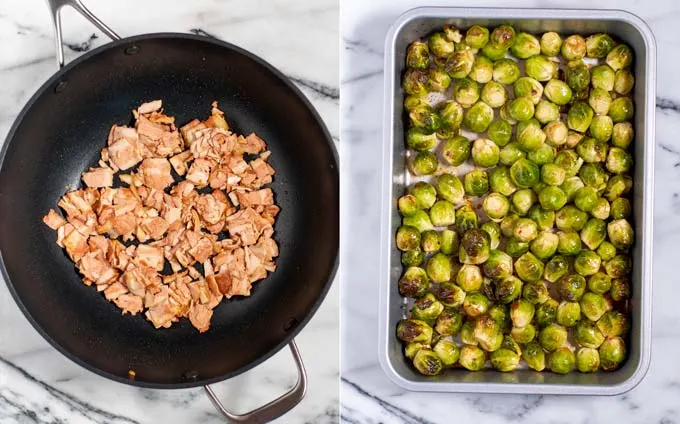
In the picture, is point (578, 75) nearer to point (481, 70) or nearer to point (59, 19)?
point (481, 70)

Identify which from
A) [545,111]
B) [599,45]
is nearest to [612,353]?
[545,111]

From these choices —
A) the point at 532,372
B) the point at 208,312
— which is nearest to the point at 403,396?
the point at 532,372

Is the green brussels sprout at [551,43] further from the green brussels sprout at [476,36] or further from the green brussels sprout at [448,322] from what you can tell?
the green brussels sprout at [448,322]

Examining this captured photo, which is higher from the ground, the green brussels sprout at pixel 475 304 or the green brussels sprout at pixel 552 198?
the green brussels sprout at pixel 552 198

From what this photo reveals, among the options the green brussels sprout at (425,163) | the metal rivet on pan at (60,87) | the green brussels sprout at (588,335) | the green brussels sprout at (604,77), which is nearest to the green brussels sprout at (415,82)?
the green brussels sprout at (425,163)

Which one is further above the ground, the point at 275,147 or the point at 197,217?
the point at 275,147

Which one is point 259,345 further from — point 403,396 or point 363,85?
point 363,85

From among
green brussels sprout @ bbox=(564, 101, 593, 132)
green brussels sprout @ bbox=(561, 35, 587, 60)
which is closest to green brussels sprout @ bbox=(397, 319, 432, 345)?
green brussels sprout @ bbox=(564, 101, 593, 132)
